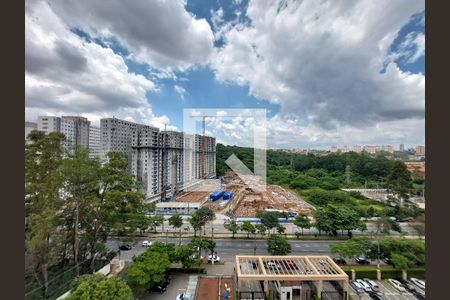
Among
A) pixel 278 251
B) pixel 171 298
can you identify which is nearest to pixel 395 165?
pixel 278 251

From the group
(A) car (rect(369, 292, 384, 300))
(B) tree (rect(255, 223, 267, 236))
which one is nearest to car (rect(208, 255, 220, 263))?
(B) tree (rect(255, 223, 267, 236))

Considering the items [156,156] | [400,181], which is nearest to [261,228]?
[400,181]

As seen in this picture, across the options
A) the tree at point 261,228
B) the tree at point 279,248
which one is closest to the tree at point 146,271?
the tree at point 279,248

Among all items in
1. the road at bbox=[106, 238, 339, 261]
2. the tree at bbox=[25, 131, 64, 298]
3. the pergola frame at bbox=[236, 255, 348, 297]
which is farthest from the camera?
the road at bbox=[106, 238, 339, 261]

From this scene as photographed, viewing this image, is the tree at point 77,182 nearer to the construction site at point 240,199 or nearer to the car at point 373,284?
the construction site at point 240,199

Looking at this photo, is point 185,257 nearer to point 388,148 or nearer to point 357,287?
point 357,287

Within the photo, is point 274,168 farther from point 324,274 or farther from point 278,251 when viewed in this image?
point 324,274

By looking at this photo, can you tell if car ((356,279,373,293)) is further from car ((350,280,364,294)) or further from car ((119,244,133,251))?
car ((119,244,133,251))
